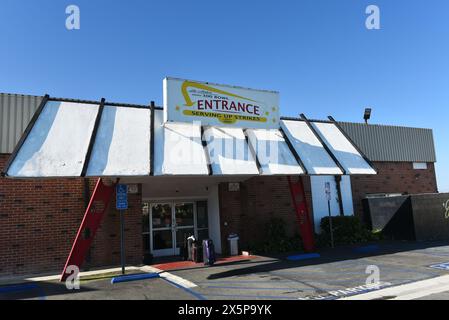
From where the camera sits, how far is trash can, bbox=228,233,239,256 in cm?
1449

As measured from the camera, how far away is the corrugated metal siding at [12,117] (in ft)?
39.1

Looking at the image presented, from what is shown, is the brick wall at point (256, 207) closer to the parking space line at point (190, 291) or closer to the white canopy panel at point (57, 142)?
the parking space line at point (190, 291)

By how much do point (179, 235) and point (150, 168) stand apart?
19.5 ft

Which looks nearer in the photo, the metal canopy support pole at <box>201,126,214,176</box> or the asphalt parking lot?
the asphalt parking lot

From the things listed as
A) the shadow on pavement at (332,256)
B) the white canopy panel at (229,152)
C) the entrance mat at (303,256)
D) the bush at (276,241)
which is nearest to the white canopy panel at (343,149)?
the shadow on pavement at (332,256)

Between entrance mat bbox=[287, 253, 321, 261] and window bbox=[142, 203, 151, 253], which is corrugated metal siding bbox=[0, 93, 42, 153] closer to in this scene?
window bbox=[142, 203, 151, 253]

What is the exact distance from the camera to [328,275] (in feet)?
32.0

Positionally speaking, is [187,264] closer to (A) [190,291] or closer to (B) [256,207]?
(A) [190,291]

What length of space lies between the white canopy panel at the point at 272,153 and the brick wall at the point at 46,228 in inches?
215

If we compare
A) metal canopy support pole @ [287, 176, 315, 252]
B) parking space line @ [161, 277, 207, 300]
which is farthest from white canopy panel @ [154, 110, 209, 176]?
metal canopy support pole @ [287, 176, 315, 252]

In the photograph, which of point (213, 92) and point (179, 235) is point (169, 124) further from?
point (179, 235)

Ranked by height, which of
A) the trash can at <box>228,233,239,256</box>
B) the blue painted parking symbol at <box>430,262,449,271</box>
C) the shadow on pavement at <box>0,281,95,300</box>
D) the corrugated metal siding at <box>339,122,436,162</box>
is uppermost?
the corrugated metal siding at <box>339,122,436,162</box>

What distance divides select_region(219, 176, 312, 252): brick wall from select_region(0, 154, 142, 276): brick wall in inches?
159
